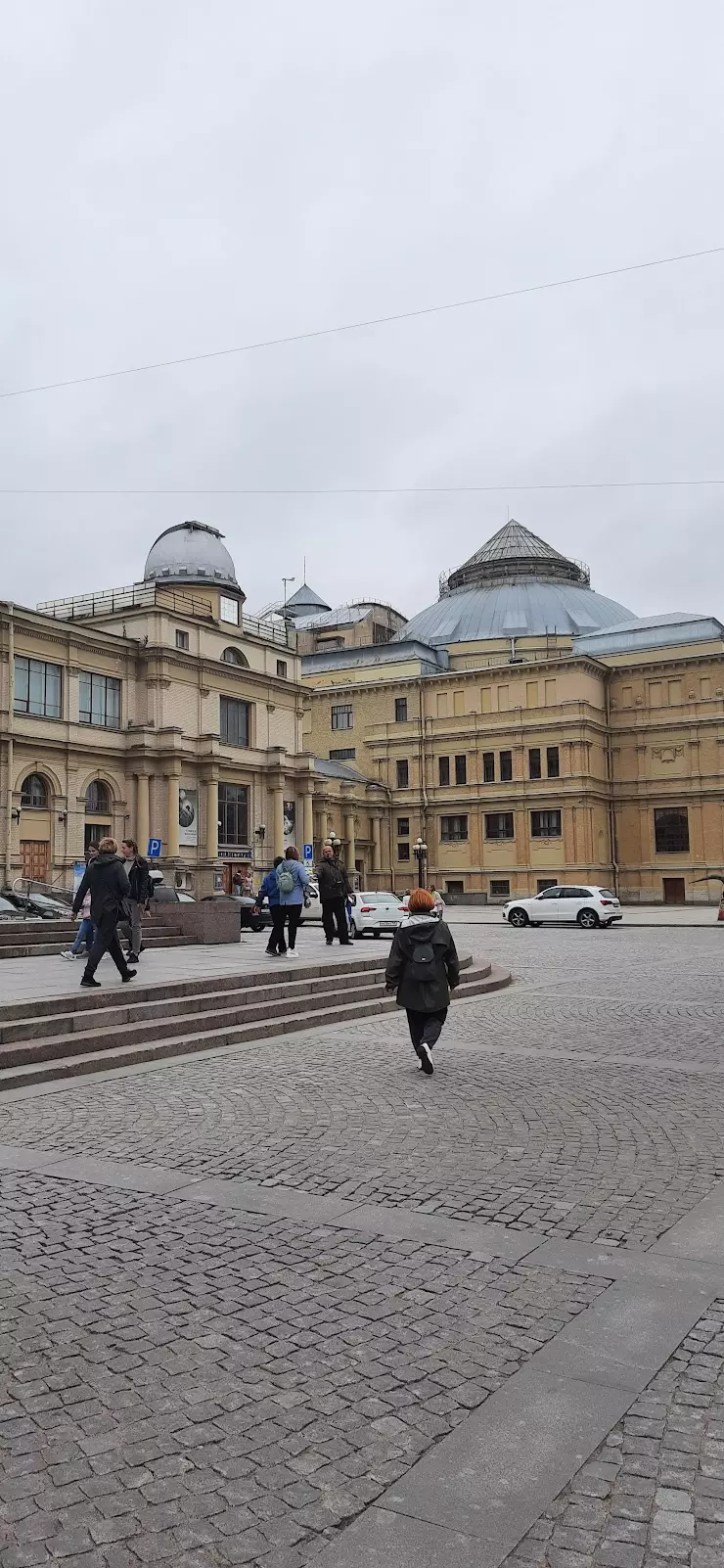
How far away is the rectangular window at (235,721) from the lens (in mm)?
55062

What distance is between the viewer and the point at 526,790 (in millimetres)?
63719

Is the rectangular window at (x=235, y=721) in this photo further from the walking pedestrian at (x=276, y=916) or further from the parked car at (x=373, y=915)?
the walking pedestrian at (x=276, y=916)

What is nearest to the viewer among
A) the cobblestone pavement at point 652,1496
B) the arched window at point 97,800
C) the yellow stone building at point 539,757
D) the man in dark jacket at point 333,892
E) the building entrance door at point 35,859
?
the cobblestone pavement at point 652,1496

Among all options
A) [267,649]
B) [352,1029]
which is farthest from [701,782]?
[352,1029]

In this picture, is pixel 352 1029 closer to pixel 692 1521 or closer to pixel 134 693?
pixel 692 1521

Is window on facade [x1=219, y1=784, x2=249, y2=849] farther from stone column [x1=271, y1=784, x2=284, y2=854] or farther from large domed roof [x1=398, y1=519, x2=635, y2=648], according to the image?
large domed roof [x1=398, y1=519, x2=635, y2=648]

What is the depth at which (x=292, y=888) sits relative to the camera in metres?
17.9

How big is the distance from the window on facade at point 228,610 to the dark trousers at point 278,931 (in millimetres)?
39548

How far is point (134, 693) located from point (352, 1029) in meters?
39.8

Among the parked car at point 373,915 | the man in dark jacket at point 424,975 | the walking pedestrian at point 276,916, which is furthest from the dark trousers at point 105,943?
the parked car at point 373,915

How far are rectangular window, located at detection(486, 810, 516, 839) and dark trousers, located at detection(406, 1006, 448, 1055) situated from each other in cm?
5477

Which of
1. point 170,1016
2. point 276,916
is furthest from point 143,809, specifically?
point 170,1016

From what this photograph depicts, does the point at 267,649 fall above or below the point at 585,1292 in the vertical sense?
above

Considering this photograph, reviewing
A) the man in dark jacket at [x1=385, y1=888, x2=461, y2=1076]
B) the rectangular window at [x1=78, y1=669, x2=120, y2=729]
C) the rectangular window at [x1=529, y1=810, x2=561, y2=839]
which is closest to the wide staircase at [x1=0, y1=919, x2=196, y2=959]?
the man in dark jacket at [x1=385, y1=888, x2=461, y2=1076]
